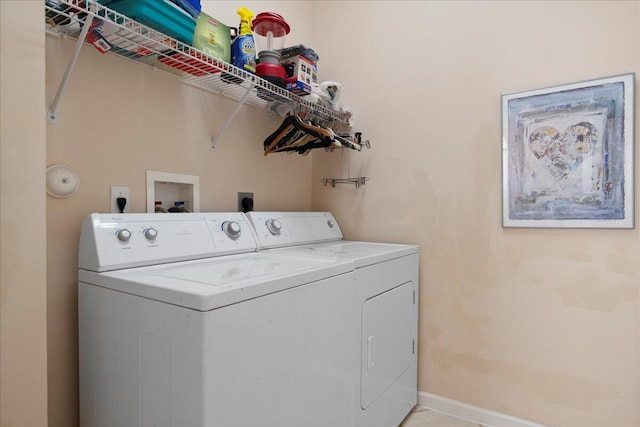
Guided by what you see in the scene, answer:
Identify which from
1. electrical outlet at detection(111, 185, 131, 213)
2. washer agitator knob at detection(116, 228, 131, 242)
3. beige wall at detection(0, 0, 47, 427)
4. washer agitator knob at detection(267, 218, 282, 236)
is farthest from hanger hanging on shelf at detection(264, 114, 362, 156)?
beige wall at detection(0, 0, 47, 427)

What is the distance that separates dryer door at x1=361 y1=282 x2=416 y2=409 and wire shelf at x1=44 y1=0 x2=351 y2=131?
3.54 ft

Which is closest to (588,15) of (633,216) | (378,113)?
(633,216)

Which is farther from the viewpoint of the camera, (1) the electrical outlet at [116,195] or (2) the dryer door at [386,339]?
(2) the dryer door at [386,339]

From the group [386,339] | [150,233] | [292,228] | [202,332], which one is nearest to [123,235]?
[150,233]

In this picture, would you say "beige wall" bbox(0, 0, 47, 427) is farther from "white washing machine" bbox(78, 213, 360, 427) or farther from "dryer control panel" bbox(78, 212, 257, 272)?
"dryer control panel" bbox(78, 212, 257, 272)

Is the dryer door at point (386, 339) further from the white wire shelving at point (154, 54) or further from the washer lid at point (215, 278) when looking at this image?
the white wire shelving at point (154, 54)

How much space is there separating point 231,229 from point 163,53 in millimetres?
728

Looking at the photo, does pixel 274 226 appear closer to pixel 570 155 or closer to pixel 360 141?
pixel 360 141

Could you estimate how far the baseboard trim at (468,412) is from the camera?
1.83 metres

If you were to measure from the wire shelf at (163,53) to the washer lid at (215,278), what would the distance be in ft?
2.46

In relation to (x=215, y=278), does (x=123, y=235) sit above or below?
above

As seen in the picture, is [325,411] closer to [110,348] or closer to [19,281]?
[110,348]

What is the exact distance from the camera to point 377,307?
1.60 m

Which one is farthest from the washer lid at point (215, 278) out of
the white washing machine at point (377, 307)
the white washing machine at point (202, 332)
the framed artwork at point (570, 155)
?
the framed artwork at point (570, 155)
